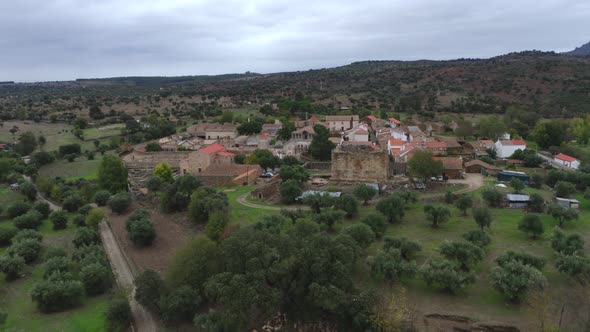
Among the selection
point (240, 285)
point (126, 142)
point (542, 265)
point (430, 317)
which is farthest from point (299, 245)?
point (126, 142)

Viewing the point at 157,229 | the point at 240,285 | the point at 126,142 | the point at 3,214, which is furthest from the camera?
the point at 126,142

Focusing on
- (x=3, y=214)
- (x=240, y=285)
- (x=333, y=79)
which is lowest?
Answer: (x=3, y=214)

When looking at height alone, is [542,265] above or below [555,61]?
below

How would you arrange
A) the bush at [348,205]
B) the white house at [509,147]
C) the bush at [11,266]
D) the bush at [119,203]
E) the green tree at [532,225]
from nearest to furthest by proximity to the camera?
the bush at [11,266] < the green tree at [532,225] < the bush at [348,205] < the bush at [119,203] < the white house at [509,147]

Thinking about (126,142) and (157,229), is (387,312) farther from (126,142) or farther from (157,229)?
(126,142)

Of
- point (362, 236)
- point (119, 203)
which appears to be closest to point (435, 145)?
point (362, 236)

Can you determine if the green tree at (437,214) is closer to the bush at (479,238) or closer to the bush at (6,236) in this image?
the bush at (479,238)

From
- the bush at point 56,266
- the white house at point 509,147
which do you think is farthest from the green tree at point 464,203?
the bush at point 56,266
